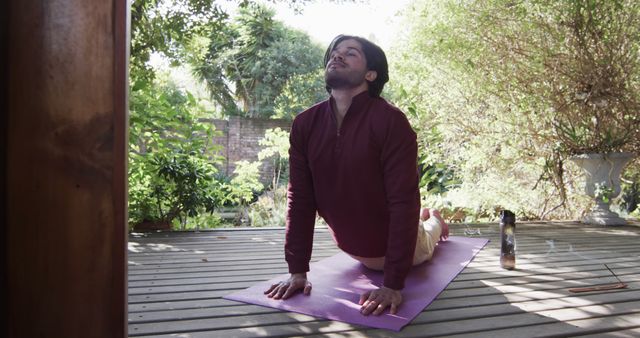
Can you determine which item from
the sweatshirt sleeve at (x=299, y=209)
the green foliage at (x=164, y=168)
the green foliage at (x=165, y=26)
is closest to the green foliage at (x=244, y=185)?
the green foliage at (x=164, y=168)

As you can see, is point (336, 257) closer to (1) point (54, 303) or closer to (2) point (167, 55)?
(1) point (54, 303)

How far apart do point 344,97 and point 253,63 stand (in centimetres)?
1491

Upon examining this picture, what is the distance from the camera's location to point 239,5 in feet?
13.9

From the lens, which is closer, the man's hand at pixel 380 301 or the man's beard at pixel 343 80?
the man's hand at pixel 380 301

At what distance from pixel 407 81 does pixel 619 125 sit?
9.81ft

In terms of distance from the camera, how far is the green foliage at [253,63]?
16.0m

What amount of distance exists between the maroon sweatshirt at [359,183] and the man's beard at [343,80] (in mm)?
60

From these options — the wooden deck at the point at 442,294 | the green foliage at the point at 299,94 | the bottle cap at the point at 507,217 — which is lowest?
the wooden deck at the point at 442,294

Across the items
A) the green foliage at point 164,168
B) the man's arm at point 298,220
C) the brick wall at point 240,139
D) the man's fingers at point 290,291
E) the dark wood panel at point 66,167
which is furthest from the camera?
the brick wall at point 240,139

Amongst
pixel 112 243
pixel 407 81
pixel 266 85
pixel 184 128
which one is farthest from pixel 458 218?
pixel 266 85

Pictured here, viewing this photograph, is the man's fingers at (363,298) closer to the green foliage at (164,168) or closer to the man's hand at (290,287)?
the man's hand at (290,287)

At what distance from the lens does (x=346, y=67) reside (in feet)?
6.63

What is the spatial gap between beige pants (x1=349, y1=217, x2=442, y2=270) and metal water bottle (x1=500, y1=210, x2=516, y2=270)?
40cm

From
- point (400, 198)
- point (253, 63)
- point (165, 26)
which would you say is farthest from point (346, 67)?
point (253, 63)
